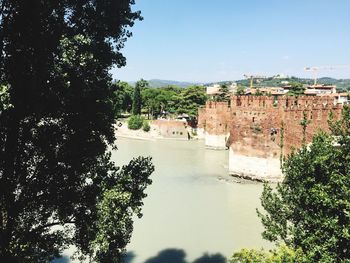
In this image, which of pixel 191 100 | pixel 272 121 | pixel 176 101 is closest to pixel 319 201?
pixel 272 121

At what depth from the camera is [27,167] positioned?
23.9ft

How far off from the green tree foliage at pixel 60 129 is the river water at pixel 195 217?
23.0 feet

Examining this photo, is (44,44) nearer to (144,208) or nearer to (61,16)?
(61,16)

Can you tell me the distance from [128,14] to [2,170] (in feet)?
12.1

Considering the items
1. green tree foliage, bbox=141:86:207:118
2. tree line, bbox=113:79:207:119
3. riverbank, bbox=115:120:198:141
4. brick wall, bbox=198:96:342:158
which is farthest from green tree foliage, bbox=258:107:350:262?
green tree foliage, bbox=141:86:207:118

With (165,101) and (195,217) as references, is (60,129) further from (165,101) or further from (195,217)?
(165,101)

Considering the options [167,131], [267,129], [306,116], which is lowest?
[167,131]

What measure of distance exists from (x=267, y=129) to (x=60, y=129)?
64.9 ft

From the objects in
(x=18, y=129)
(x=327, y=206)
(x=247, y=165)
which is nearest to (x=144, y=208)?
(x=247, y=165)

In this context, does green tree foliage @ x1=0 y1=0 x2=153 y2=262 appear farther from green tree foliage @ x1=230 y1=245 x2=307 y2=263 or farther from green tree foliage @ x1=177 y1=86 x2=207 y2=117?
green tree foliage @ x1=177 y1=86 x2=207 y2=117

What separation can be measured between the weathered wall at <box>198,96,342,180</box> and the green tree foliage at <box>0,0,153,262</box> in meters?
16.4

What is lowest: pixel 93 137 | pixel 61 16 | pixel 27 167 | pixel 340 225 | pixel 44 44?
pixel 340 225

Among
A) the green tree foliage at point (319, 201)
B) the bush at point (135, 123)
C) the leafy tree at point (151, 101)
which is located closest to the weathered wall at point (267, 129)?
the green tree foliage at point (319, 201)

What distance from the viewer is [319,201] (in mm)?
8852
